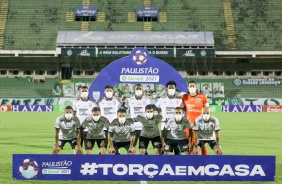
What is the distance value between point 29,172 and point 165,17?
6329 centimetres

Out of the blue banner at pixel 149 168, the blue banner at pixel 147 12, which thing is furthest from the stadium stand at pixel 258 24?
the blue banner at pixel 149 168

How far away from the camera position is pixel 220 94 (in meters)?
66.8

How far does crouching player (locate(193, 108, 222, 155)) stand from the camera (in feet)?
52.0

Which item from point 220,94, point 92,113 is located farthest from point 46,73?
point 92,113

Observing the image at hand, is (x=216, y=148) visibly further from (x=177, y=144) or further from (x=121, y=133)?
(x=121, y=133)

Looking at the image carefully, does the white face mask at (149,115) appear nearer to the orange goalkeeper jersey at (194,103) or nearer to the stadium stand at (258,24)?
the orange goalkeeper jersey at (194,103)

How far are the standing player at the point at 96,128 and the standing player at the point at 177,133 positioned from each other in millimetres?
1475

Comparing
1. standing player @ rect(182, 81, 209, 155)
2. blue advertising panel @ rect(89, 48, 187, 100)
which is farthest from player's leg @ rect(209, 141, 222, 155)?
blue advertising panel @ rect(89, 48, 187, 100)

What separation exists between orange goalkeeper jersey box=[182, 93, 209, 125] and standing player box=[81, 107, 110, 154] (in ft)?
7.42

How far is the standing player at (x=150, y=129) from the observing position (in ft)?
53.7

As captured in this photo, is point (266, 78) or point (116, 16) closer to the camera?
point (266, 78)

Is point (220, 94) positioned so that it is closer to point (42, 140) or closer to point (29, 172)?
point (42, 140)

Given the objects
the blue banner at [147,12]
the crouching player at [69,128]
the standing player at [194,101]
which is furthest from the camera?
the blue banner at [147,12]

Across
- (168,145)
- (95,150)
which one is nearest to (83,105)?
(168,145)
